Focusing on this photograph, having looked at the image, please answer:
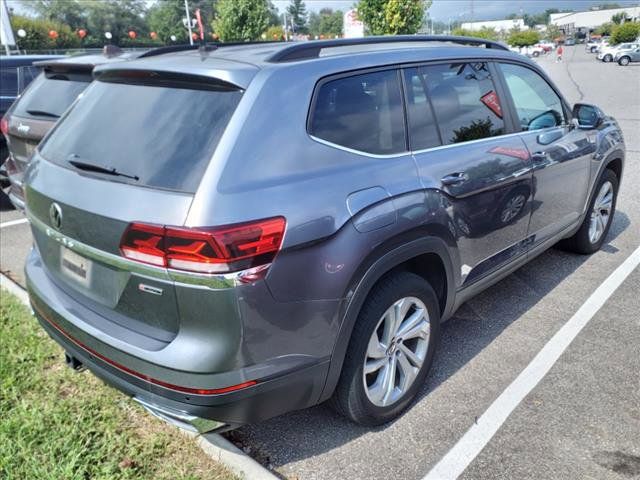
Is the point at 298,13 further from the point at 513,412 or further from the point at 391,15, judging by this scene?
the point at 513,412

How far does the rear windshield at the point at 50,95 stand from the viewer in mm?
5191

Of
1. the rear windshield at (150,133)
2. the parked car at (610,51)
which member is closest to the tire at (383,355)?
the rear windshield at (150,133)

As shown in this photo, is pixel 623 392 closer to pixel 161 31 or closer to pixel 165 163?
pixel 165 163

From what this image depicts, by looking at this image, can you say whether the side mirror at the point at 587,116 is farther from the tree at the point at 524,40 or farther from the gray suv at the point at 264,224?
the tree at the point at 524,40

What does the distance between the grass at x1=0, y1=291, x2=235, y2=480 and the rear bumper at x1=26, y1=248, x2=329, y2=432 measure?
1.43ft

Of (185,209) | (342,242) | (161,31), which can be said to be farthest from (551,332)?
(161,31)

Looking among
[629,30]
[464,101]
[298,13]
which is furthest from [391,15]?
[298,13]

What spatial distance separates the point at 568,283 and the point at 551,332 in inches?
35.9

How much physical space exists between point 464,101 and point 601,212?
2.49 metres

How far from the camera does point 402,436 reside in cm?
272

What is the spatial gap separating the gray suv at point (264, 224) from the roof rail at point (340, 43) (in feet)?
0.05

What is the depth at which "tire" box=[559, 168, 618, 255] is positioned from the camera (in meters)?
4.64

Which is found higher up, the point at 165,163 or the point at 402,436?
the point at 165,163

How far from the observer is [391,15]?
2827cm
